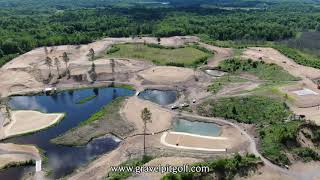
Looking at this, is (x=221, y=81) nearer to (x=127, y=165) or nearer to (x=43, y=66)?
(x=127, y=165)

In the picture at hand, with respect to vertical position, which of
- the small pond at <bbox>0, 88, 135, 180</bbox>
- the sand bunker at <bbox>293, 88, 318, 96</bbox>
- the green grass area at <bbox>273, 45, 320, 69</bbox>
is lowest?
the small pond at <bbox>0, 88, 135, 180</bbox>

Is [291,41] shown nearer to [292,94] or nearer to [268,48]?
[268,48]

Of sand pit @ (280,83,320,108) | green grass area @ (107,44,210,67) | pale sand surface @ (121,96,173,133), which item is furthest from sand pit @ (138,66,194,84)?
sand pit @ (280,83,320,108)

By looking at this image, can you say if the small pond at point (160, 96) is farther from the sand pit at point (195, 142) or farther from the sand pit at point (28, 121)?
the sand pit at point (28, 121)

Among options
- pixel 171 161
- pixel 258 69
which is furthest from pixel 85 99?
pixel 258 69

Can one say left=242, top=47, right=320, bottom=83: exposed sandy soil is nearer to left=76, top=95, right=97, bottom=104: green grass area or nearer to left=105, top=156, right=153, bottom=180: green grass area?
left=76, top=95, right=97, bottom=104: green grass area

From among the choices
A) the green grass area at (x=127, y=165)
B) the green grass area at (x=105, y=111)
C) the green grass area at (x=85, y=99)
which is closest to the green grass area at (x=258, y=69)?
the green grass area at (x=105, y=111)

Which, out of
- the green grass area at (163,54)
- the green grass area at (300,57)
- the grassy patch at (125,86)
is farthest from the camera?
the green grass area at (163,54)
